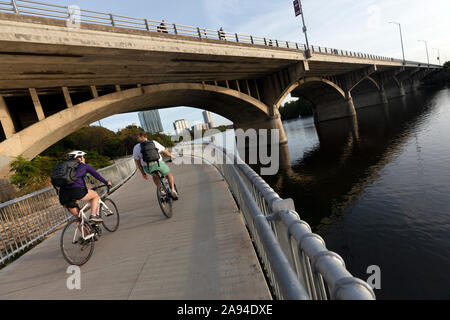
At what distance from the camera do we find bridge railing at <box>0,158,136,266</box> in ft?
17.2

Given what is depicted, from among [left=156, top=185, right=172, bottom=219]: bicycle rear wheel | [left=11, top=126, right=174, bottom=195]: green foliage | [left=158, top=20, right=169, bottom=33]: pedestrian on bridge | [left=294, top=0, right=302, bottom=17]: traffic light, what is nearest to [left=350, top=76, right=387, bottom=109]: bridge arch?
[left=294, top=0, right=302, bottom=17]: traffic light

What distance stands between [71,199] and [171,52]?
459 inches

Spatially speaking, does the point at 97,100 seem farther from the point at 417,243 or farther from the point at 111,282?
the point at 417,243

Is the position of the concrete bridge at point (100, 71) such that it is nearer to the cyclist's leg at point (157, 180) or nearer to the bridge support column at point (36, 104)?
the bridge support column at point (36, 104)

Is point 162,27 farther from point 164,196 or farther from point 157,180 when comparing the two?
point 164,196

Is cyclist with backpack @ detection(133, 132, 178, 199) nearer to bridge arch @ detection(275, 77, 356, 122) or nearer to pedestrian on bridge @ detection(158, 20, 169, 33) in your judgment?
pedestrian on bridge @ detection(158, 20, 169, 33)

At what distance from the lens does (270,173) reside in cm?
1586

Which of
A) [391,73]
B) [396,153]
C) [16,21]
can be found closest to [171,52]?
[16,21]

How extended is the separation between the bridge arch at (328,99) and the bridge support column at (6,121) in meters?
35.4

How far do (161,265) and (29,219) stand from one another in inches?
183

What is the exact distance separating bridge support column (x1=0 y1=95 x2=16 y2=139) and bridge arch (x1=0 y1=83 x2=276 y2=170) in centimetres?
79

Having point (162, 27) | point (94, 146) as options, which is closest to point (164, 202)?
point (162, 27)

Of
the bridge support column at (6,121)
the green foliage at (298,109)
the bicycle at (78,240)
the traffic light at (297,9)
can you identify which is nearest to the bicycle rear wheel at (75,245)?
the bicycle at (78,240)
